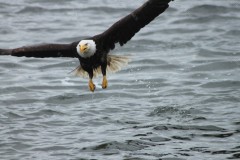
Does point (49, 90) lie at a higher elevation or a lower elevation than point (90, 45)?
lower

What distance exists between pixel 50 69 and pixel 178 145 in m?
5.77

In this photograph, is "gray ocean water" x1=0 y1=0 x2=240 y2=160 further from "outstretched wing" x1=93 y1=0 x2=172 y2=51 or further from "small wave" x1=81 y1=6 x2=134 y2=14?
"outstretched wing" x1=93 y1=0 x2=172 y2=51

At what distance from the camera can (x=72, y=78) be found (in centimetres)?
1647

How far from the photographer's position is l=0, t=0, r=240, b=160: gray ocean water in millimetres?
12109

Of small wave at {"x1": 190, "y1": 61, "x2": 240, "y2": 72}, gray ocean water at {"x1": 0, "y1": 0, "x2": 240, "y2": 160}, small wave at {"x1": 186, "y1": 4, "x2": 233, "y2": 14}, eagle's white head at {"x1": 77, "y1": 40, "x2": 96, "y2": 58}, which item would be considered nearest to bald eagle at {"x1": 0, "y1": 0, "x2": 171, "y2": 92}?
eagle's white head at {"x1": 77, "y1": 40, "x2": 96, "y2": 58}

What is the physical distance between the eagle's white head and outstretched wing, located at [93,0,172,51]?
0.26 m

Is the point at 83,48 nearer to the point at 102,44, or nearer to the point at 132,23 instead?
the point at 102,44

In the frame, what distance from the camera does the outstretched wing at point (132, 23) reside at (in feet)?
38.0

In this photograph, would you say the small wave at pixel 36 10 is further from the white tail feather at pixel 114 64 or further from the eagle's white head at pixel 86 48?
the eagle's white head at pixel 86 48

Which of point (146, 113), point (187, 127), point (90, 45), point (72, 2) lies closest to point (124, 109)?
point (146, 113)

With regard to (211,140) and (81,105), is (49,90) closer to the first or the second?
(81,105)

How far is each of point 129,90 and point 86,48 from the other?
12.6 feet


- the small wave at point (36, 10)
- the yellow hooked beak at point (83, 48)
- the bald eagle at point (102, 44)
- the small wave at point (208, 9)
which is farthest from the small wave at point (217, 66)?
the small wave at point (36, 10)

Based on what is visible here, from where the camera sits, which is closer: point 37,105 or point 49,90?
point 37,105
